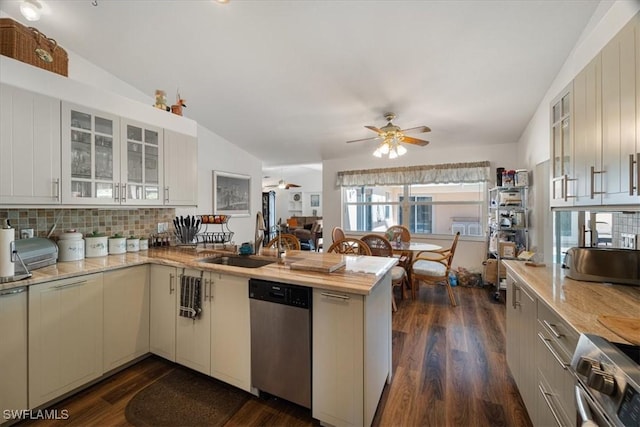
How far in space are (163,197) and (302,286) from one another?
6.55ft

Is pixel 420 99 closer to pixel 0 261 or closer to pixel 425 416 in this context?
pixel 425 416

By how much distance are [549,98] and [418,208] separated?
2685 mm

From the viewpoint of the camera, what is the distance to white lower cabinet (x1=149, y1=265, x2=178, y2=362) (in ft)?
6.75

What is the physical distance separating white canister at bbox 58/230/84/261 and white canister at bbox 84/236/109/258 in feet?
0.21

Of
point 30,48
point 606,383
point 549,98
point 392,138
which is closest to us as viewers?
point 606,383

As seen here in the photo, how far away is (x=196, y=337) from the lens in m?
1.93

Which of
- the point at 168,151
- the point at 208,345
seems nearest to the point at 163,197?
the point at 168,151

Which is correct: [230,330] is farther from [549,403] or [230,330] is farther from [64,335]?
[549,403]

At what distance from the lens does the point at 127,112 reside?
237 cm

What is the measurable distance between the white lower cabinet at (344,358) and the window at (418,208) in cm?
400

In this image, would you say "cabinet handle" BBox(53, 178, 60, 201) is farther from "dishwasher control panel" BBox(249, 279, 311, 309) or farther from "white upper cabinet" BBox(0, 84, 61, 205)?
"dishwasher control panel" BBox(249, 279, 311, 309)

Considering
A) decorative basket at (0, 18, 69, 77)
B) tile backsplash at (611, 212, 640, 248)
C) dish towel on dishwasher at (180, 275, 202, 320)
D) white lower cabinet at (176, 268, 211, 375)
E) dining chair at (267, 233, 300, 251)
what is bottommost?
white lower cabinet at (176, 268, 211, 375)

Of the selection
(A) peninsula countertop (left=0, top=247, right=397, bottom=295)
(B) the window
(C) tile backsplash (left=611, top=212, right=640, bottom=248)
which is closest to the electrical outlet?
(C) tile backsplash (left=611, top=212, right=640, bottom=248)

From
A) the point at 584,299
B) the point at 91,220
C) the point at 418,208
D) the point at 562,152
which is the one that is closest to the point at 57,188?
the point at 91,220
